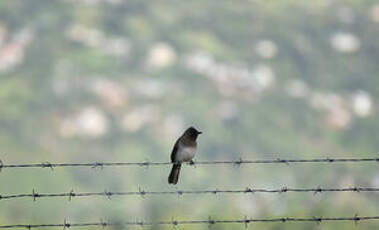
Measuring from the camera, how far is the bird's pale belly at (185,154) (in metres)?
18.9

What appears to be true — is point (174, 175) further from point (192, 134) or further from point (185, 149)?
point (192, 134)

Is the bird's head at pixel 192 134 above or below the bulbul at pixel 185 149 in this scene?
above

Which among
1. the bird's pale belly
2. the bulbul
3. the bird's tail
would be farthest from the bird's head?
the bird's tail

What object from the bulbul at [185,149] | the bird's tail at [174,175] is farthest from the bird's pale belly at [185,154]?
the bird's tail at [174,175]

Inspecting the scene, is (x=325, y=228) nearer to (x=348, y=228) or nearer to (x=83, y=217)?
(x=348, y=228)

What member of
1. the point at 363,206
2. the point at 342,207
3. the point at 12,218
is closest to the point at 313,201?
the point at 363,206

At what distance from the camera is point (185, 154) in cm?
1897

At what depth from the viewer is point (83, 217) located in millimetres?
199750

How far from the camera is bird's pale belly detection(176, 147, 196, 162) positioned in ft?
61.9

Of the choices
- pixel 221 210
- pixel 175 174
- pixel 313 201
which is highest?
pixel 313 201

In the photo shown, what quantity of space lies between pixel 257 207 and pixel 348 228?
247 ft

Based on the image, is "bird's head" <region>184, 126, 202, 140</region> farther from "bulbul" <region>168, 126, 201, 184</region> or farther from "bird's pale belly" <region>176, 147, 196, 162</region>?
"bird's pale belly" <region>176, 147, 196, 162</region>

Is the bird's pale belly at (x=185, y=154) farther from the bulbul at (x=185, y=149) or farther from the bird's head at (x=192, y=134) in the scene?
the bird's head at (x=192, y=134)

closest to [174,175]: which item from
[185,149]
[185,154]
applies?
[185,154]
